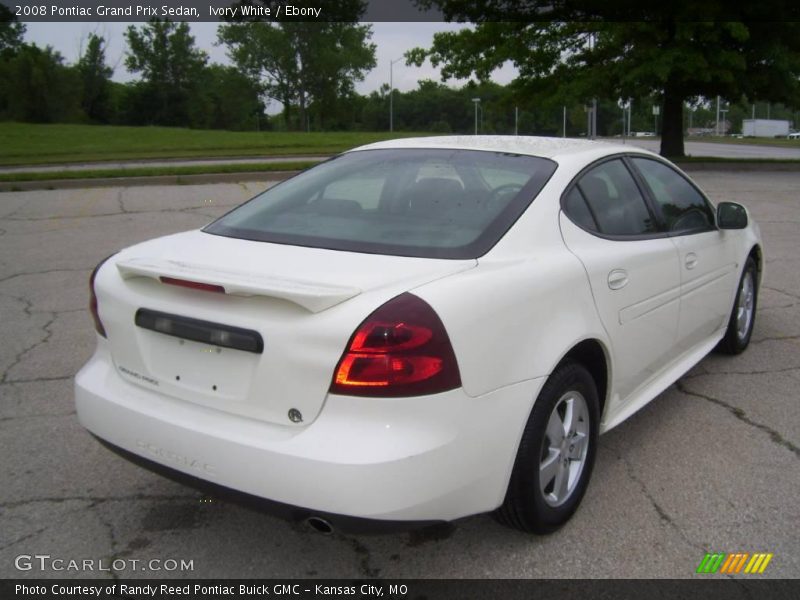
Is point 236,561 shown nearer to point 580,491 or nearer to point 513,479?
point 513,479

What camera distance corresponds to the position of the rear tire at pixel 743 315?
16.0ft

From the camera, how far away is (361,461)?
88.4 inches

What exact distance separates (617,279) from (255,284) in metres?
1.57

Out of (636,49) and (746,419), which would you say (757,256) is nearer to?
(746,419)

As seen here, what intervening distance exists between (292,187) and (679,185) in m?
2.19

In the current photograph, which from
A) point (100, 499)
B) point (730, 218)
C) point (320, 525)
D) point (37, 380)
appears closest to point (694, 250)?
point (730, 218)

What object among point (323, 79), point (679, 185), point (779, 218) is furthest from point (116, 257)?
point (323, 79)

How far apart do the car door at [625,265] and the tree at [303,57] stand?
6905 centimetres

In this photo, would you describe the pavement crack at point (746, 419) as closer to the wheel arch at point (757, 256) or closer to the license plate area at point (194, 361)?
the wheel arch at point (757, 256)

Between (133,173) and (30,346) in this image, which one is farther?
(133,173)

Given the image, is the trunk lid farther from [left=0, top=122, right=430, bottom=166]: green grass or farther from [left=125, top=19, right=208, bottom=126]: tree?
[left=125, top=19, right=208, bottom=126]: tree

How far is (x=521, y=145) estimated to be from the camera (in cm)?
365

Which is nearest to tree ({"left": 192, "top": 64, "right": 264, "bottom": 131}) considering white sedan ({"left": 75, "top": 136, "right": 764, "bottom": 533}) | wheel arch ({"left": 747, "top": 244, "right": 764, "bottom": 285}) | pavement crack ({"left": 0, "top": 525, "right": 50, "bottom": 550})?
wheel arch ({"left": 747, "top": 244, "right": 764, "bottom": 285})

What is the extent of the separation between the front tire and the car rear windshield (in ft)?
1.93
